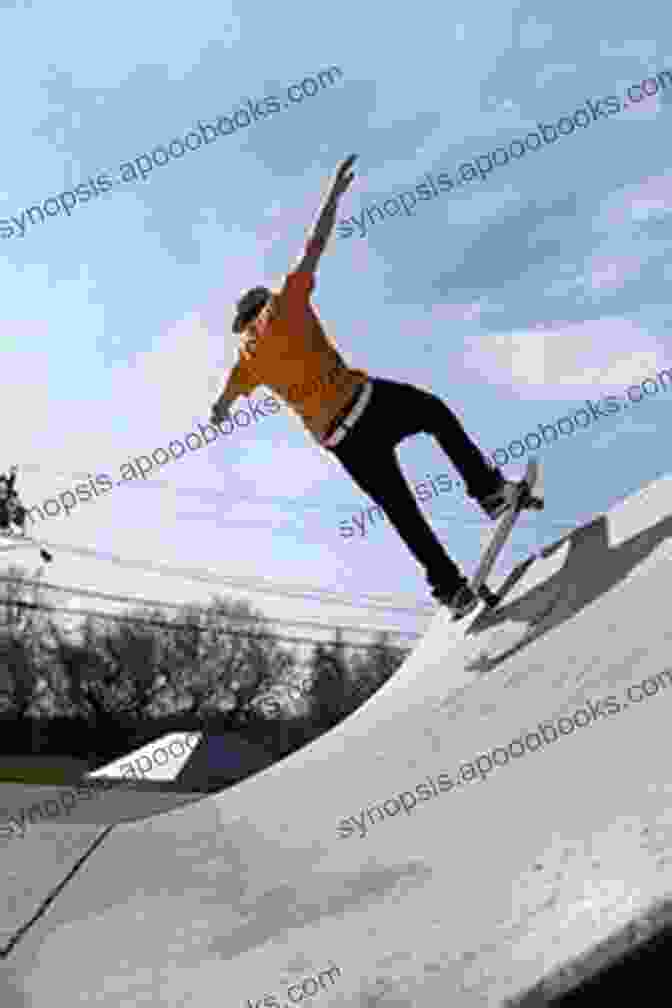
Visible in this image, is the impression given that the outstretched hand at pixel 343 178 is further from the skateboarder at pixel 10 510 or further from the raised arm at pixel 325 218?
the skateboarder at pixel 10 510

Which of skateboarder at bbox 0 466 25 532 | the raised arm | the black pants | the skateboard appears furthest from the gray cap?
skateboarder at bbox 0 466 25 532

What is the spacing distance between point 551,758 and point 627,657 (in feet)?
1.71

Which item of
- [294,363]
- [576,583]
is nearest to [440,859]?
[576,583]

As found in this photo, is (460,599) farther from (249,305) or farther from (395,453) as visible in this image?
(249,305)

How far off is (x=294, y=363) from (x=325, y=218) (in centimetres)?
84

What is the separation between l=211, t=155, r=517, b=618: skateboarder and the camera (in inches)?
219

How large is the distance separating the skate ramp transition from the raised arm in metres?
2.28

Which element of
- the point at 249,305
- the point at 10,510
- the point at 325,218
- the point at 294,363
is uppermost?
the point at 325,218

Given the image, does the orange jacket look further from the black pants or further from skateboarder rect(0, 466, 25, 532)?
skateboarder rect(0, 466, 25, 532)

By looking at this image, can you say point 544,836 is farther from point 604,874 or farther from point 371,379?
point 371,379

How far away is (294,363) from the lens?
5730mm

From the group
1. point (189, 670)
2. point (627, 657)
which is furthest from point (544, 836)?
point (189, 670)

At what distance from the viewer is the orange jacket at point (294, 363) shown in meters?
5.65

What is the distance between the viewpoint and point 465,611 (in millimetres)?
5789
